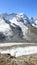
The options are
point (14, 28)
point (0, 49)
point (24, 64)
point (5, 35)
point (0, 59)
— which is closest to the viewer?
point (24, 64)

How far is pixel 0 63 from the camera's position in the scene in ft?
81.8

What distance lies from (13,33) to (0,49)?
2733 cm

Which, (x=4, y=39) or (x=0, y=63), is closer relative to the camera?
(x=0, y=63)

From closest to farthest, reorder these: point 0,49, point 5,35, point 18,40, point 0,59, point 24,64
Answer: point 24,64
point 0,59
point 0,49
point 18,40
point 5,35

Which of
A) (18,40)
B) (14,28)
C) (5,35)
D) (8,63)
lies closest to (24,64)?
(8,63)

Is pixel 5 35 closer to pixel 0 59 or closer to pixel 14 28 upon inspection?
pixel 14 28

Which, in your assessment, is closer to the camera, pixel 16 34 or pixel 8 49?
pixel 8 49

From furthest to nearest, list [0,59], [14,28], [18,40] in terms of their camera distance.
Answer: [14,28], [18,40], [0,59]

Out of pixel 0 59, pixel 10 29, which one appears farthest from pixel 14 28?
pixel 0 59

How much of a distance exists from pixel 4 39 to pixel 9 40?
2433 millimetres

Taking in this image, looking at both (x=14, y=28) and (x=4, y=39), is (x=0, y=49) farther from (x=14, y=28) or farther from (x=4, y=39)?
(x=14, y=28)

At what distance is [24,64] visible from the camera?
24547 mm

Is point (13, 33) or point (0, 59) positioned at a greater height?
point (13, 33)

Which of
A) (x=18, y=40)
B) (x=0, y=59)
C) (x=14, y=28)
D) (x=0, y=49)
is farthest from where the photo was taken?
(x=14, y=28)
